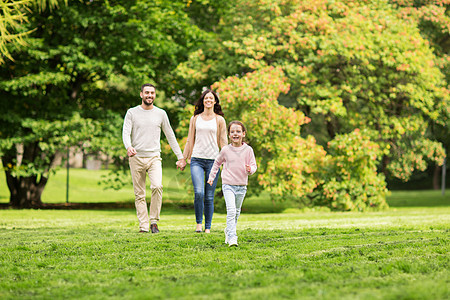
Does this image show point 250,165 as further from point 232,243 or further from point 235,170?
point 232,243

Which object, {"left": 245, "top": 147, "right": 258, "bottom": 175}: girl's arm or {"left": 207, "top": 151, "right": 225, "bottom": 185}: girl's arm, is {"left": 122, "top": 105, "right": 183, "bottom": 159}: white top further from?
{"left": 245, "top": 147, "right": 258, "bottom": 175}: girl's arm

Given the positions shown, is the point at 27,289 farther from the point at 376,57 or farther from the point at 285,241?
the point at 376,57

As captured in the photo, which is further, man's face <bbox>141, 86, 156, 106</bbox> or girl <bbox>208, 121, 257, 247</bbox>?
man's face <bbox>141, 86, 156, 106</bbox>

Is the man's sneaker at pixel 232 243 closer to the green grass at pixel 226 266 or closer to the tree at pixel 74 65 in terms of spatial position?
the green grass at pixel 226 266

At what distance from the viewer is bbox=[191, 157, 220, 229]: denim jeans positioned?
8.14 meters

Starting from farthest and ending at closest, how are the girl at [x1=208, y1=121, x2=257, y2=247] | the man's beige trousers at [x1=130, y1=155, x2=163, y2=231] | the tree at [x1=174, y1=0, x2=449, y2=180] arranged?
the tree at [x1=174, y1=0, x2=449, y2=180] → the man's beige trousers at [x1=130, y1=155, x2=163, y2=231] → the girl at [x1=208, y1=121, x2=257, y2=247]

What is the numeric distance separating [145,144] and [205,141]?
0.89 m

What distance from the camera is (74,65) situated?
701 inches

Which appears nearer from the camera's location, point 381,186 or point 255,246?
point 255,246

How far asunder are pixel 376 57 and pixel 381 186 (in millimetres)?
3831

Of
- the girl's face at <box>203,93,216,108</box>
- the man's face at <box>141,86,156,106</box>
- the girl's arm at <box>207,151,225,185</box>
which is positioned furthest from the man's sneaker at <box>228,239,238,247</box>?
the man's face at <box>141,86,156,106</box>

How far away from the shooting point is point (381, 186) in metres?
17.5

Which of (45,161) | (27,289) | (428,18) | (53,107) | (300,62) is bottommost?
(27,289)

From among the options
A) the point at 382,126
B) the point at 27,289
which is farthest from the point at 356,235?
the point at 382,126
